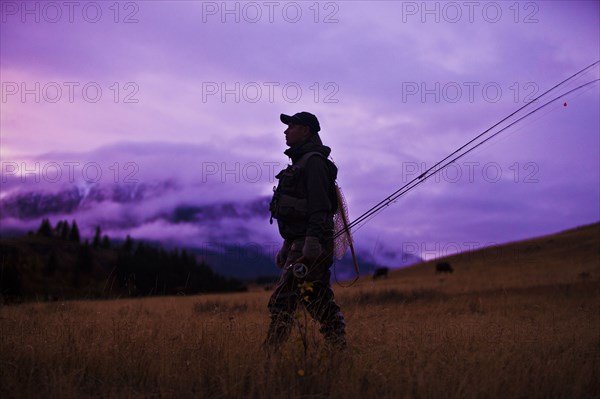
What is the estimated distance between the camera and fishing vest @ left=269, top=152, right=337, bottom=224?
5275 mm

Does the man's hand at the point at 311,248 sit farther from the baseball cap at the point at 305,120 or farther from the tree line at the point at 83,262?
the tree line at the point at 83,262

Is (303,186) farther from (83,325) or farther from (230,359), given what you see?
(83,325)

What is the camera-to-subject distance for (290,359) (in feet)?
14.4

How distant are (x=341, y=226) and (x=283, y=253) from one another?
0.77 metres

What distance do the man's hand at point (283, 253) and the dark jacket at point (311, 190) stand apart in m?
0.08

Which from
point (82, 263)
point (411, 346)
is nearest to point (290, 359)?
point (411, 346)

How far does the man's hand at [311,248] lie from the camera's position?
4.96m

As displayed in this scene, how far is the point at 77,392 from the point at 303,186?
101 inches

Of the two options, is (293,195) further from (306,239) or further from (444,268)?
(444,268)

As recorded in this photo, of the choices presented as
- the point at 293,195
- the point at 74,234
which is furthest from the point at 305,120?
the point at 74,234

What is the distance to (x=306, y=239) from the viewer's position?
502cm

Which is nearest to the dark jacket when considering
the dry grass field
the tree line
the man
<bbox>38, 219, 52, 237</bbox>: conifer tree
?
the man

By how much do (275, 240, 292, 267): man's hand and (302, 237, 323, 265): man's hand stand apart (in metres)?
0.49

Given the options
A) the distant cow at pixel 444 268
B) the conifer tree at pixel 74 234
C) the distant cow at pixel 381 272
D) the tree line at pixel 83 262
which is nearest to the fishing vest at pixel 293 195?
the distant cow at pixel 444 268
